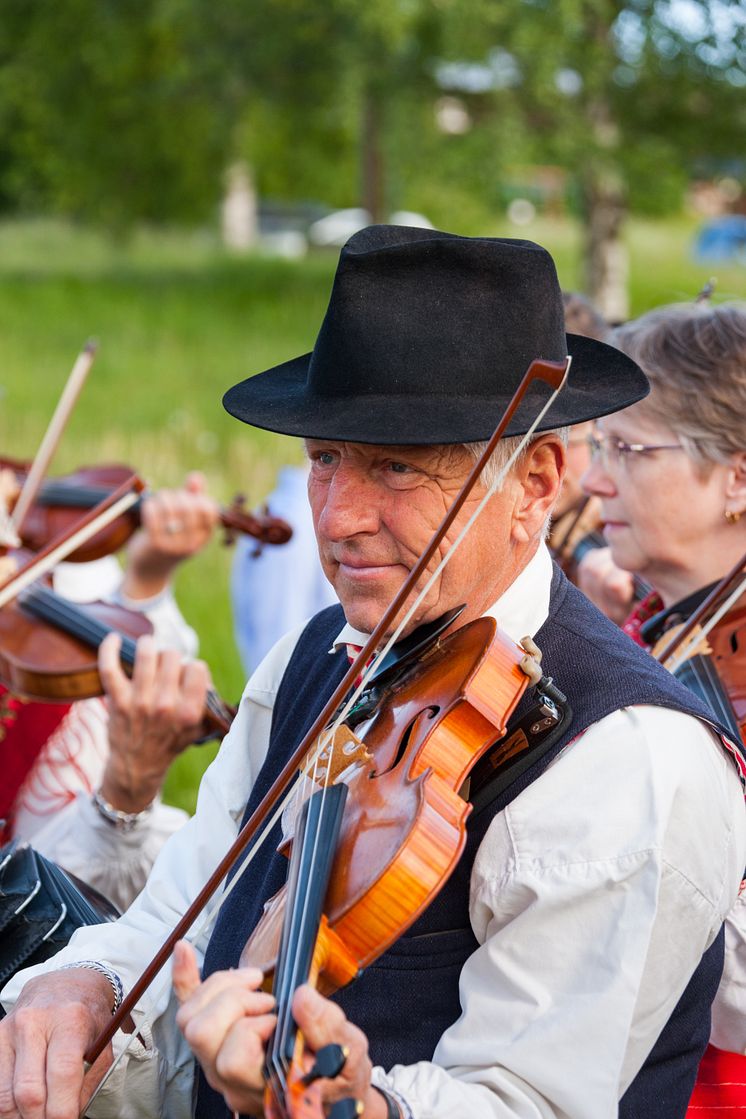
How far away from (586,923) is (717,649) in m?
0.89

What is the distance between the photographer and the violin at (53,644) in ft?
9.86

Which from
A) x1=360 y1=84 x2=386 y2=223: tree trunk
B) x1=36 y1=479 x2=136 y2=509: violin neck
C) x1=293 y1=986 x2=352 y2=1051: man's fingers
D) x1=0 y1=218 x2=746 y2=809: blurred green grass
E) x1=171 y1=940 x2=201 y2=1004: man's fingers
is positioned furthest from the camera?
x1=360 y1=84 x2=386 y2=223: tree trunk

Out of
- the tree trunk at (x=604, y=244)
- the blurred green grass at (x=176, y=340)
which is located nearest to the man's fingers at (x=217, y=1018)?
the blurred green grass at (x=176, y=340)

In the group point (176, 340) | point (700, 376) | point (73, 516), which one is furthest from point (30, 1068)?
point (176, 340)

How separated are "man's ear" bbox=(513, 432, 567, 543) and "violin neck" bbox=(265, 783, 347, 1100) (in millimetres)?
411

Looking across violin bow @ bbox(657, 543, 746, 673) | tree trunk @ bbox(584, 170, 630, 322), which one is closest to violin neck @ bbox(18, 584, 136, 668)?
violin bow @ bbox(657, 543, 746, 673)

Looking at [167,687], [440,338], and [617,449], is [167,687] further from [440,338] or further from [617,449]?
[440,338]

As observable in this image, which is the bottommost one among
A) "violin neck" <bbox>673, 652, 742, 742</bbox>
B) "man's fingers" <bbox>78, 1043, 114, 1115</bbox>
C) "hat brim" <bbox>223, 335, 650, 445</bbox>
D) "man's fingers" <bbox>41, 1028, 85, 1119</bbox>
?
"man's fingers" <bbox>78, 1043, 114, 1115</bbox>

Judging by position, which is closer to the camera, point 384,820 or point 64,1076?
point 384,820

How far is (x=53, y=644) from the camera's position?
307cm

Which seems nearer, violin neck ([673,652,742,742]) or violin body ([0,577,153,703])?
violin neck ([673,652,742,742])

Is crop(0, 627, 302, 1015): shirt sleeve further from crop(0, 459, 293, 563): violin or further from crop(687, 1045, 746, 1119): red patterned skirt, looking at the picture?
crop(0, 459, 293, 563): violin

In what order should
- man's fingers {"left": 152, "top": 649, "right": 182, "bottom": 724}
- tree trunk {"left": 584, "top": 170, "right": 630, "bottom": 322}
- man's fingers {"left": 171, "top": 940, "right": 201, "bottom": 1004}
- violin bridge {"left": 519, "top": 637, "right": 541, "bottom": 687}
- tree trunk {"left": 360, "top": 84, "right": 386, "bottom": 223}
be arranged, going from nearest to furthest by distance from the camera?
man's fingers {"left": 171, "top": 940, "right": 201, "bottom": 1004} < violin bridge {"left": 519, "top": 637, "right": 541, "bottom": 687} < man's fingers {"left": 152, "top": 649, "right": 182, "bottom": 724} < tree trunk {"left": 584, "top": 170, "right": 630, "bottom": 322} < tree trunk {"left": 360, "top": 84, "right": 386, "bottom": 223}

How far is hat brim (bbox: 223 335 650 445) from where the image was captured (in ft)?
5.44
